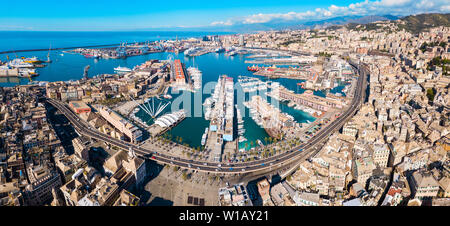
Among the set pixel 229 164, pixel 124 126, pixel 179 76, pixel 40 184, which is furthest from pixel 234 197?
pixel 179 76

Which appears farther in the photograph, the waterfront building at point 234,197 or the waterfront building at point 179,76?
the waterfront building at point 179,76

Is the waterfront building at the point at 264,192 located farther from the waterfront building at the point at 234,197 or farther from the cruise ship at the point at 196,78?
the cruise ship at the point at 196,78

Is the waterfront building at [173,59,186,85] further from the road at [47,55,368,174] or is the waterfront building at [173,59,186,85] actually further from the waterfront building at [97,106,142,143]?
the road at [47,55,368,174]

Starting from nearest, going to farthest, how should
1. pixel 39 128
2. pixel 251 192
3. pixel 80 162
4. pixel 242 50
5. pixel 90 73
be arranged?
pixel 251 192
pixel 80 162
pixel 39 128
pixel 90 73
pixel 242 50

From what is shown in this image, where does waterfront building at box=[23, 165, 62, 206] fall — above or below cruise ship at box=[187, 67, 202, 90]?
below

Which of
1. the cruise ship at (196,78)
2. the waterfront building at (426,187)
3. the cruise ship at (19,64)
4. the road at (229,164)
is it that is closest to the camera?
the waterfront building at (426,187)

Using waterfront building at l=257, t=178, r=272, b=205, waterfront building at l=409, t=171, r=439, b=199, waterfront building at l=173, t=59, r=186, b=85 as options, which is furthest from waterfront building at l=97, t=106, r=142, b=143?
waterfront building at l=409, t=171, r=439, b=199

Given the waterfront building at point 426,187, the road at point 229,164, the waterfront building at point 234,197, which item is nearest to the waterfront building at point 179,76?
the road at point 229,164

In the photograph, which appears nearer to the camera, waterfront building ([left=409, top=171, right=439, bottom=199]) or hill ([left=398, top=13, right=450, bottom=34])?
waterfront building ([left=409, top=171, right=439, bottom=199])

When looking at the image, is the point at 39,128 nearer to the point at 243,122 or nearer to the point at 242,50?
the point at 243,122
